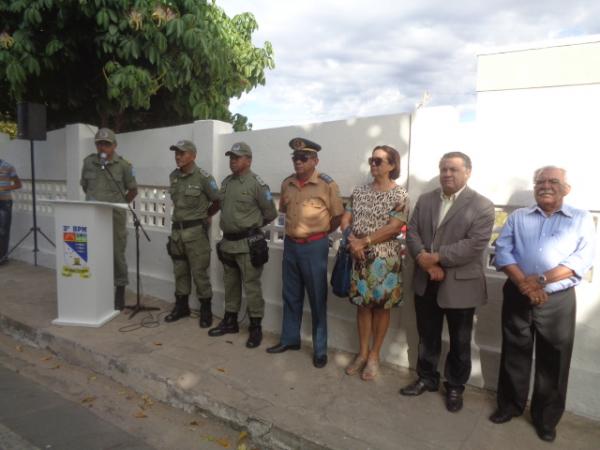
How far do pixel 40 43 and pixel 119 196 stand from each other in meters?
2.59

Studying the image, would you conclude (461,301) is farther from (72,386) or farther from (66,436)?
(72,386)

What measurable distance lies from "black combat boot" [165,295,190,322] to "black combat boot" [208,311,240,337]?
55 centimetres

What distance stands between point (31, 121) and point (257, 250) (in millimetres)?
4596

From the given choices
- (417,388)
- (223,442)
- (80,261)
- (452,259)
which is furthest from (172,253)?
(452,259)

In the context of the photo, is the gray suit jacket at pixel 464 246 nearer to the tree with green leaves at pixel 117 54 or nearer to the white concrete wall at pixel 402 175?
the white concrete wall at pixel 402 175

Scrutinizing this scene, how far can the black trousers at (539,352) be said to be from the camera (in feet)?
8.66

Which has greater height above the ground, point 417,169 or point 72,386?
point 417,169

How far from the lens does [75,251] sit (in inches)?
173

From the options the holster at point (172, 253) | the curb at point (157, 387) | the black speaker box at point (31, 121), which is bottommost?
the curb at point (157, 387)

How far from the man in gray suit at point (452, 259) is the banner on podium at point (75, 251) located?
315 centimetres

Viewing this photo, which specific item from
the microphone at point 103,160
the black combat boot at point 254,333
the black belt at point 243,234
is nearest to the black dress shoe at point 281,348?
the black combat boot at point 254,333

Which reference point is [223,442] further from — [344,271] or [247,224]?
[247,224]

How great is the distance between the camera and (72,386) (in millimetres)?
3596

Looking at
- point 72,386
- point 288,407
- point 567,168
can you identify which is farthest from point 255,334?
point 567,168
